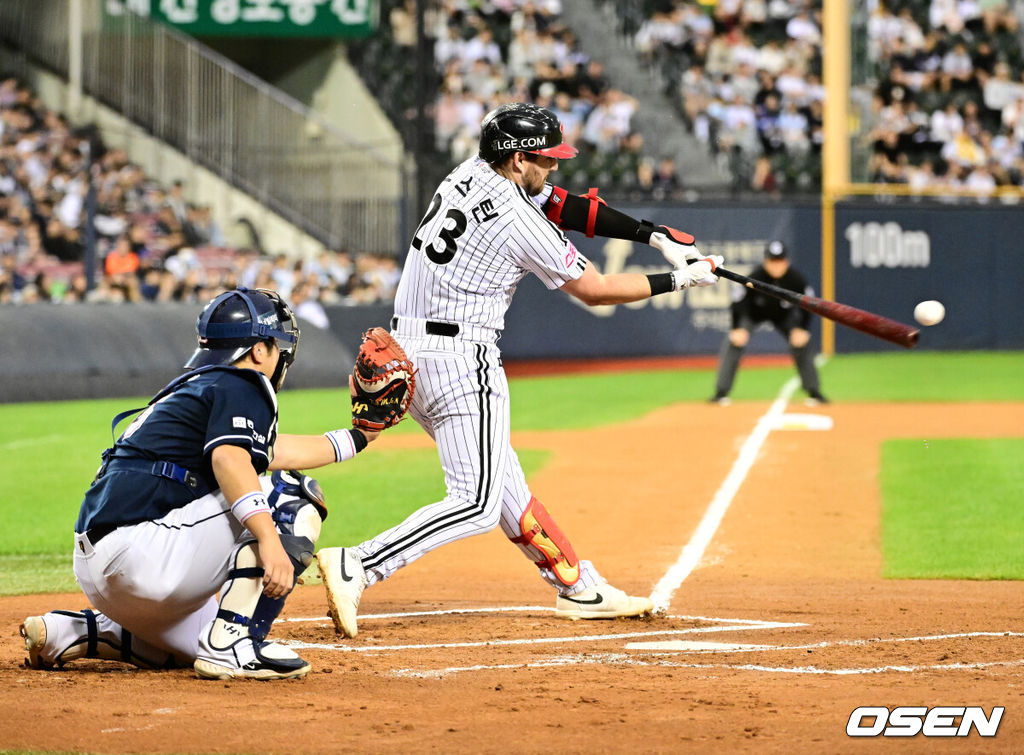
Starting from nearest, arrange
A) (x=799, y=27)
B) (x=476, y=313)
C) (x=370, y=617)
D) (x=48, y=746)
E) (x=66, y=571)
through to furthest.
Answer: (x=48, y=746) < (x=476, y=313) < (x=370, y=617) < (x=66, y=571) < (x=799, y=27)

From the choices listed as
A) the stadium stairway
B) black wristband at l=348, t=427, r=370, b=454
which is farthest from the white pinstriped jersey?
the stadium stairway

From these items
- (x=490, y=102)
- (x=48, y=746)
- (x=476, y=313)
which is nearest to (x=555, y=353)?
(x=490, y=102)

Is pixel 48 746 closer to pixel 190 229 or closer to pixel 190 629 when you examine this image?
pixel 190 629

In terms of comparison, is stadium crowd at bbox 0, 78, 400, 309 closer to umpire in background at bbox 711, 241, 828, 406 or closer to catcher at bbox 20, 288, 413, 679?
umpire in background at bbox 711, 241, 828, 406

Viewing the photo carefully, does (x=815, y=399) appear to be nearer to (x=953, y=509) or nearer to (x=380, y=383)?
(x=953, y=509)

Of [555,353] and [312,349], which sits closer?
[312,349]

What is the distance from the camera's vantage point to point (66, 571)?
823cm

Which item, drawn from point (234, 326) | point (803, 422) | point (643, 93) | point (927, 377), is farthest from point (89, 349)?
point (643, 93)

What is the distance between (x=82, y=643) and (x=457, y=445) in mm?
1635

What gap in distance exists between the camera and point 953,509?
1031cm

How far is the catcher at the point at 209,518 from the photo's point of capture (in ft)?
16.3

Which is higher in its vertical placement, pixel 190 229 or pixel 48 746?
pixel 48 746

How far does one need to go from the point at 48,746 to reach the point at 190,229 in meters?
19.7

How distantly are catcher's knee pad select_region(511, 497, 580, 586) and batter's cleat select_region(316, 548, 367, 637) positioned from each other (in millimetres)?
816
